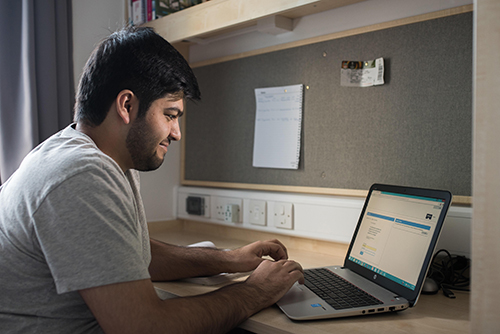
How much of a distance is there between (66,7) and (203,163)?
0.86 m

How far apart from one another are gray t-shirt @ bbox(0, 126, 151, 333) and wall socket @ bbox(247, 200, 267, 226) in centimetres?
88

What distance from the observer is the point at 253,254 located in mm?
1203

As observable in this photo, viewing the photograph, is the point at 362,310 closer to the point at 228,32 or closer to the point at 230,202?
the point at 230,202

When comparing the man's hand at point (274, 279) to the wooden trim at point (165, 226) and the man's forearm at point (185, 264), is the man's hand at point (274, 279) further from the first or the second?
the wooden trim at point (165, 226)

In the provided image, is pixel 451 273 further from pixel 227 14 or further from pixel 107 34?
pixel 107 34

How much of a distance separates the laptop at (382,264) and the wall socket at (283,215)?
0.40 m

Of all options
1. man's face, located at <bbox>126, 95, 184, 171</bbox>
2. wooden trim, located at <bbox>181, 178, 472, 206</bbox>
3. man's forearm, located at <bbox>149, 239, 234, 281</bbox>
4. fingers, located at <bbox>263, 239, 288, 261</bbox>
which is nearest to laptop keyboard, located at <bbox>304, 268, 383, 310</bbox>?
fingers, located at <bbox>263, 239, 288, 261</bbox>

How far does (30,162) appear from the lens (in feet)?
2.59

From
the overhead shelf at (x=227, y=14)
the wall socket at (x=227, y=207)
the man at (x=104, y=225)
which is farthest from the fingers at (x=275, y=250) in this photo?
the overhead shelf at (x=227, y=14)

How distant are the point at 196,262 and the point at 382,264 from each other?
1.63 ft

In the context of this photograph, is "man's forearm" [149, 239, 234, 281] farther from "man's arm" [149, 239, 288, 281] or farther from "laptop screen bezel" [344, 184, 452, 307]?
"laptop screen bezel" [344, 184, 452, 307]

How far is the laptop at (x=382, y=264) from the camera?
2.89ft

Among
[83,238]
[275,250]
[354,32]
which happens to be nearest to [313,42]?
[354,32]

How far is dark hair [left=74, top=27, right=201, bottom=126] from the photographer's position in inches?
36.0
